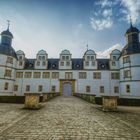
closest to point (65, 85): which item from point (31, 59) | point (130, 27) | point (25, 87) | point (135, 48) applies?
point (25, 87)

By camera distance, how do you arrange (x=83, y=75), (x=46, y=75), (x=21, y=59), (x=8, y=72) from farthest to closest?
(x=21, y=59), (x=46, y=75), (x=83, y=75), (x=8, y=72)

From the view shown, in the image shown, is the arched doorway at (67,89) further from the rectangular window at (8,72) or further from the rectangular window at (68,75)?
the rectangular window at (8,72)

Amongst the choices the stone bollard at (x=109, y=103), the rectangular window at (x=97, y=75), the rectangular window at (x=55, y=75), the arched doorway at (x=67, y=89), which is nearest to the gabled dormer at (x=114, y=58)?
the rectangular window at (x=97, y=75)

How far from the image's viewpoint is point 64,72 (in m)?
33.2

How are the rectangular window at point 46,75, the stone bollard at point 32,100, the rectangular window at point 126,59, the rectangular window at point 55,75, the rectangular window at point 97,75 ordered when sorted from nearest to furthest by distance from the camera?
the stone bollard at point 32,100 → the rectangular window at point 126,59 → the rectangular window at point 97,75 → the rectangular window at point 55,75 → the rectangular window at point 46,75

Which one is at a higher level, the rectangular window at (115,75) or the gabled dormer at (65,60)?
the gabled dormer at (65,60)

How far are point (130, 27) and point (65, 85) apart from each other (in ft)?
71.7

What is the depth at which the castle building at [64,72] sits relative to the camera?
99.9 ft

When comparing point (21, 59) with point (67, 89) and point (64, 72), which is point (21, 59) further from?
point (67, 89)

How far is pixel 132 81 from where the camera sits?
26.7 meters

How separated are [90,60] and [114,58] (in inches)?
239

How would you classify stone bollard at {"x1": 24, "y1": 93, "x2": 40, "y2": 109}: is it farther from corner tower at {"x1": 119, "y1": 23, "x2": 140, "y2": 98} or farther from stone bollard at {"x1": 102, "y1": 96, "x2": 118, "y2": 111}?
corner tower at {"x1": 119, "y1": 23, "x2": 140, "y2": 98}

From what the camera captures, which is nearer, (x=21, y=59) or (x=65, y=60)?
(x=65, y=60)

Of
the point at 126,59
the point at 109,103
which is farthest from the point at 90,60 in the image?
the point at 109,103
